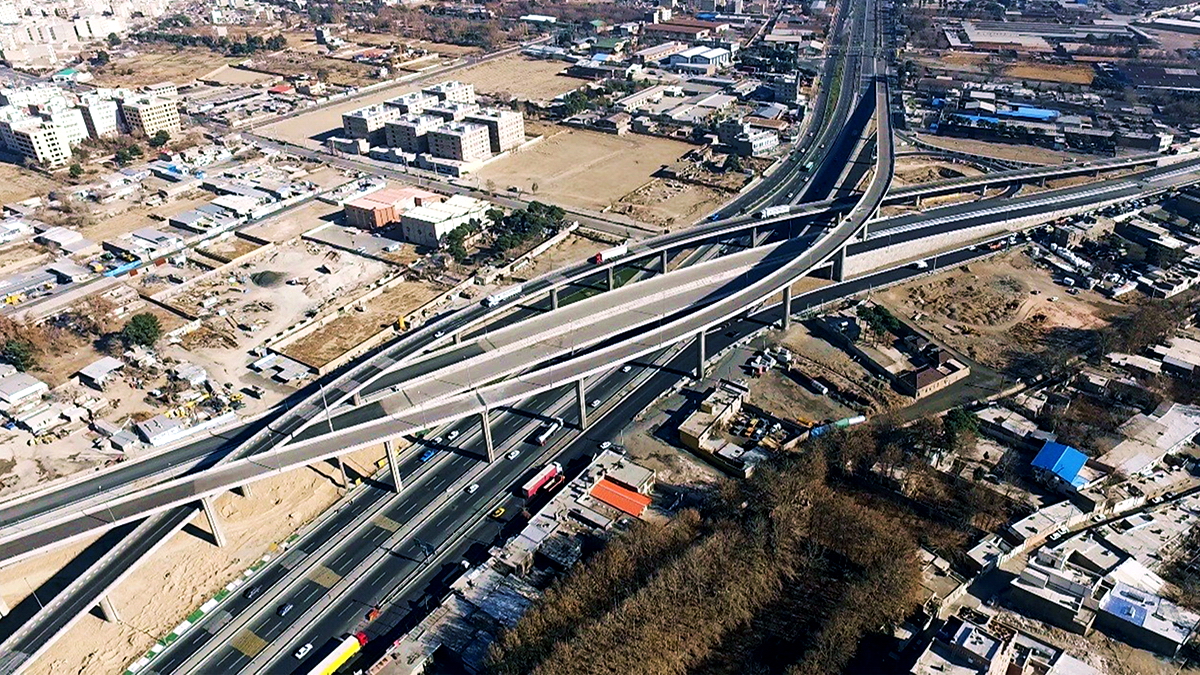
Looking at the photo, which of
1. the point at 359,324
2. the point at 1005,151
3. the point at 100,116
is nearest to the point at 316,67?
the point at 100,116

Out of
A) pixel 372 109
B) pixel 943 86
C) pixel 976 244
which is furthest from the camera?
pixel 943 86

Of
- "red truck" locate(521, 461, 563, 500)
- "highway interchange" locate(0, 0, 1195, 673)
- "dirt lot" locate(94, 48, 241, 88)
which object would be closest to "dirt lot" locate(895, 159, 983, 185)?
"highway interchange" locate(0, 0, 1195, 673)

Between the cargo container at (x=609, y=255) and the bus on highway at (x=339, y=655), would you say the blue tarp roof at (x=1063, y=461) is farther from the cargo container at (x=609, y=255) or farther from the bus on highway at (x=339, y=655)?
the bus on highway at (x=339, y=655)

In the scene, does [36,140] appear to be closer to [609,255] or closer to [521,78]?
[521,78]

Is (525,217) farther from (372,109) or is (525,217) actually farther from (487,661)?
(487,661)

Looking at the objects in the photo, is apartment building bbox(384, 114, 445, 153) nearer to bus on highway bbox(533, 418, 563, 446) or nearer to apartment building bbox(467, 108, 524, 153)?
apartment building bbox(467, 108, 524, 153)

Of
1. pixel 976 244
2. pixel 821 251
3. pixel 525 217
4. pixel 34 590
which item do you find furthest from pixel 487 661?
pixel 976 244
